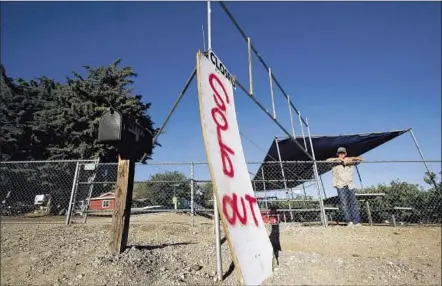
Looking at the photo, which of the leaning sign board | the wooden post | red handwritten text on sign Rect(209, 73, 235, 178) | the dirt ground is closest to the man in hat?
the dirt ground

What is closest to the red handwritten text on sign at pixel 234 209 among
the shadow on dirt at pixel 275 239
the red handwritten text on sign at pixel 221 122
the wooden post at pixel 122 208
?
the red handwritten text on sign at pixel 221 122

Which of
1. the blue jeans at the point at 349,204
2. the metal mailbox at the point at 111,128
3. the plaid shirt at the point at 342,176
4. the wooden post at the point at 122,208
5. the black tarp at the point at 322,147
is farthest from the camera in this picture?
the black tarp at the point at 322,147

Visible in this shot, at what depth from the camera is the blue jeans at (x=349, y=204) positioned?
6.42 metres

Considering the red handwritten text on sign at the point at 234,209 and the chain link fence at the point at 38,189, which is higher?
the chain link fence at the point at 38,189

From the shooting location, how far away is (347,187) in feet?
21.8

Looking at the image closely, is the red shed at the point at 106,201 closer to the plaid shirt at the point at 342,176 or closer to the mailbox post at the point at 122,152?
the plaid shirt at the point at 342,176

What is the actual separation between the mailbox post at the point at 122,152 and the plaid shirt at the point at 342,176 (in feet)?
16.1

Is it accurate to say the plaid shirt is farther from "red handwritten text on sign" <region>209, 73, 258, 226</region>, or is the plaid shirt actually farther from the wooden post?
the wooden post

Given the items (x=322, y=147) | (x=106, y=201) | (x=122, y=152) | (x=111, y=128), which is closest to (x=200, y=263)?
(x=122, y=152)

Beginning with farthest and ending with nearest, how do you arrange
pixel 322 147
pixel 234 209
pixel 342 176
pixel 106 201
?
pixel 106 201
pixel 322 147
pixel 342 176
pixel 234 209

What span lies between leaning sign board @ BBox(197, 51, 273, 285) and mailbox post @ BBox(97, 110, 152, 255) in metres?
1.21

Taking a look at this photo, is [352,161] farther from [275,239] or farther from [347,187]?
[275,239]

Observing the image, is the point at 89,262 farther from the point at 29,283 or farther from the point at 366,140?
the point at 366,140

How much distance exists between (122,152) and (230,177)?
5.77 ft
